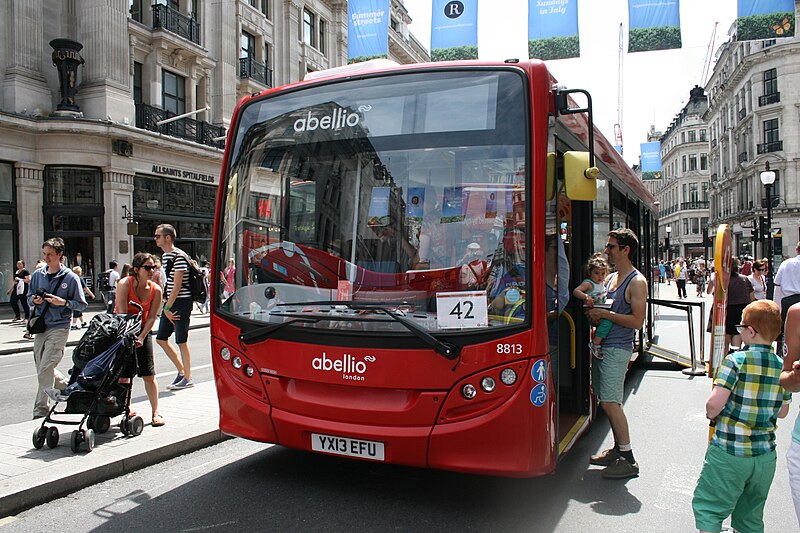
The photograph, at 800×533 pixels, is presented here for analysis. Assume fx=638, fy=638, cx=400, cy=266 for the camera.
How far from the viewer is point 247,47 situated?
32.6 metres

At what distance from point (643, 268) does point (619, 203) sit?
271 cm

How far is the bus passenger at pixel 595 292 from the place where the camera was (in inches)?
203

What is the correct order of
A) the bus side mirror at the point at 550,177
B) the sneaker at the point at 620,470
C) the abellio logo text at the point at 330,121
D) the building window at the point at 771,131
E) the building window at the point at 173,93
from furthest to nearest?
the building window at the point at 771,131, the building window at the point at 173,93, the sneaker at the point at 620,470, the abellio logo text at the point at 330,121, the bus side mirror at the point at 550,177

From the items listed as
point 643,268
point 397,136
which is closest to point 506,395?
point 397,136

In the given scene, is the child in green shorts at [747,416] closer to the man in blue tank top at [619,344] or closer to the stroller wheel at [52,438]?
the man in blue tank top at [619,344]

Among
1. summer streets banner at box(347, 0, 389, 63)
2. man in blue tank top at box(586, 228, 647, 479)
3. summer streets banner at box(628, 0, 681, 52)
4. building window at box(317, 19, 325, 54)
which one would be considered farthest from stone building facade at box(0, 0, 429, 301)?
man in blue tank top at box(586, 228, 647, 479)

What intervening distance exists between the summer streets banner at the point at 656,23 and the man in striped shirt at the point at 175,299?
984 centimetres

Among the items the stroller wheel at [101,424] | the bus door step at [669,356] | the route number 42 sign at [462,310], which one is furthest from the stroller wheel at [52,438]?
the bus door step at [669,356]

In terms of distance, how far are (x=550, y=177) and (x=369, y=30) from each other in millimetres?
12352

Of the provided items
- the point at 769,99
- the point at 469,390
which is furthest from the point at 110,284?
the point at 769,99

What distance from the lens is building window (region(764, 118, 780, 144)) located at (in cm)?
5597

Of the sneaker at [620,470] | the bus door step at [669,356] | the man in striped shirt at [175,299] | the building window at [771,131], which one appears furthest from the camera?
the building window at [771,131]

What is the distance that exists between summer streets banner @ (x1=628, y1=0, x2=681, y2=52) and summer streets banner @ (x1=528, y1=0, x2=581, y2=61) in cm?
113

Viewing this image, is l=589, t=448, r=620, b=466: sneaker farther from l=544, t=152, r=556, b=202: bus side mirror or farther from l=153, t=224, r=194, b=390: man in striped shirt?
l=153, t=224, r=194, b=390: man in striped shirt
